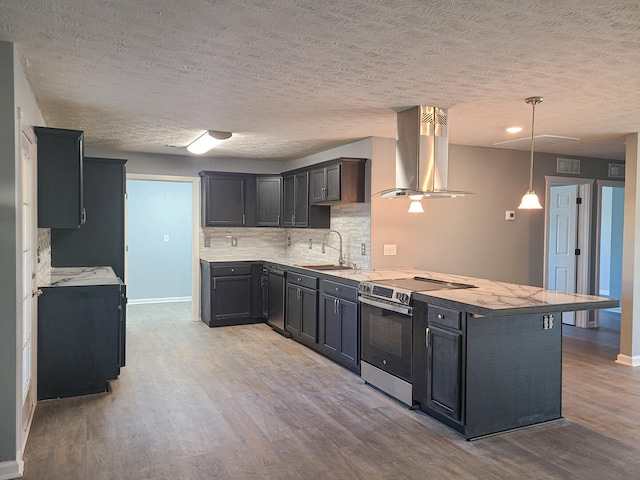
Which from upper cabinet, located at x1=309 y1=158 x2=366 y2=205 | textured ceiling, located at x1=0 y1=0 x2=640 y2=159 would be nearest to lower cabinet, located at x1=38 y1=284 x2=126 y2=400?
textured ceiling, located at x1=0 y1=0 x2=640 y2=159

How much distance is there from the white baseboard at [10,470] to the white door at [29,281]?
0.35 m

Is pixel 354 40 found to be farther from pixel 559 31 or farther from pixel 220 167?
pixel 220 167

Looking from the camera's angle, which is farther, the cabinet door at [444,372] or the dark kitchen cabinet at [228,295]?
the dark kitchen cabinet at [228,295]

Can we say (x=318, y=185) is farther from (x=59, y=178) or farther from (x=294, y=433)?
(x=294, y=433)

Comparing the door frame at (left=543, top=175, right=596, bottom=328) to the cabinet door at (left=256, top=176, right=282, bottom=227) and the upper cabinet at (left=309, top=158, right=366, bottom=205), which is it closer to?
the upper cabinet at (left=309, top=158, right=366, bottom=205)

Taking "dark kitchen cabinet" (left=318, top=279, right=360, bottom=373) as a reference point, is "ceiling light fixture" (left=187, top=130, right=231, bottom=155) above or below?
above

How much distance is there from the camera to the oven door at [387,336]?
3.65m

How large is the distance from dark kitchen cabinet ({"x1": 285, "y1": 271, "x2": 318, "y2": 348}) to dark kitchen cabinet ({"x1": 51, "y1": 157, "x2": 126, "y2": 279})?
198 centimetres

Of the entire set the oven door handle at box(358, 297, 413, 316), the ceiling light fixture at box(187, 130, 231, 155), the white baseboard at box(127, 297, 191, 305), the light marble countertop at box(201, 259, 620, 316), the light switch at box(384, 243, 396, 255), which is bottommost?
the white baseboard at box(127, 297, 191, 305)

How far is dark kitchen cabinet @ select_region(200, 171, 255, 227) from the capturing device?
6.61m

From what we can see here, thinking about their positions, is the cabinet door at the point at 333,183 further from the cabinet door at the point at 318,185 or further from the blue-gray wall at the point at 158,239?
the blue-gray wall at the point at 158,239

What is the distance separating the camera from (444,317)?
3.23m

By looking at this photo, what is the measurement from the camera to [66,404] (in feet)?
12.0

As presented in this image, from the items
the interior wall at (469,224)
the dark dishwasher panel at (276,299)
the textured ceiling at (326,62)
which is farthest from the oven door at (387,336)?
the dark dishwasher panel at (276,299)
